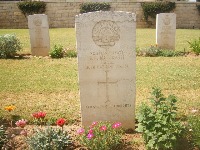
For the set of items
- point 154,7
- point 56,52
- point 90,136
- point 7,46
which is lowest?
point 90,136

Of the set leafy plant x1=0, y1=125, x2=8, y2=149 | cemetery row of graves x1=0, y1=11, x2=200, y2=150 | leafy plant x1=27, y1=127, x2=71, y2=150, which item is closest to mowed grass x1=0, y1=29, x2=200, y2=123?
cemetery row of graves x1=0, y1=11, x2=200, y2=150

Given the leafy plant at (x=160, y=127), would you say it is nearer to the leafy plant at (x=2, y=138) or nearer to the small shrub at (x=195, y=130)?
the small shrub at (x=195, y=130)

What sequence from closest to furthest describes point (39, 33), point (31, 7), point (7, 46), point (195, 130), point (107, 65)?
point (195, 130)
point (107, 65)
point (7, 46)
point (39, 33)
point (31, 7)

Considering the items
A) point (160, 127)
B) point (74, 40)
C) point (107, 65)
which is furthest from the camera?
point (74, 40)

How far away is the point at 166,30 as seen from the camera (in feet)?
41.0

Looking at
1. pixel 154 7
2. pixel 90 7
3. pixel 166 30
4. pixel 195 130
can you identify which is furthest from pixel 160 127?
pixel 154 7

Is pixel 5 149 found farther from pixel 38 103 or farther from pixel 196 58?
pixel 196 58

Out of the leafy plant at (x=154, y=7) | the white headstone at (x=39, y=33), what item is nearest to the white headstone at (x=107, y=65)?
the white headstone at (x=39, y=33)

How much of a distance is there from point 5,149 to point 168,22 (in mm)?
10307

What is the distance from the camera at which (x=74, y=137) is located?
4328mm

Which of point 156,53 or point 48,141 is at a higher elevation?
point 156,53

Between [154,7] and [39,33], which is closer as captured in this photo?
[39,33]

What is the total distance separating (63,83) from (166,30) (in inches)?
267

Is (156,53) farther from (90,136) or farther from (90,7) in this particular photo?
(90,7)
